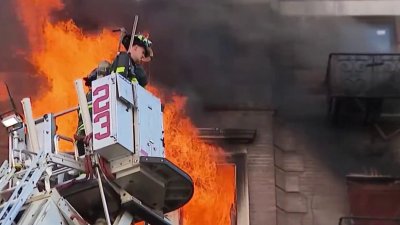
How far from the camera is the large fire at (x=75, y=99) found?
1334 cm

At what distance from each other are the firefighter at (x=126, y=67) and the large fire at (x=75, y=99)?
4.41 metres

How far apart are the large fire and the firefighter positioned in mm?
4413

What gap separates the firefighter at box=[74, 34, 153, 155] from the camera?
25.7 ft

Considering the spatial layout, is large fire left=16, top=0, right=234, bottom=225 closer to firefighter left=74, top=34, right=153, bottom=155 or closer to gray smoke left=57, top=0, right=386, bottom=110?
gray smoke left=57, top=0, right=386, bottom=110

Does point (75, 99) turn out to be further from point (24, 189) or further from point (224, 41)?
point (24, 189)

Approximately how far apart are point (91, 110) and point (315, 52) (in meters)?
7.55

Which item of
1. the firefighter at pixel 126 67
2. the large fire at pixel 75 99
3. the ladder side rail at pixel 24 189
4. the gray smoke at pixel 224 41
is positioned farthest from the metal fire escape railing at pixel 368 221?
the ladder side rail at pixel 24 189

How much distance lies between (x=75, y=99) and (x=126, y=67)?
5936 millimetres

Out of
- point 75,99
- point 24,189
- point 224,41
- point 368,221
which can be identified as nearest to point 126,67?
point 24,189

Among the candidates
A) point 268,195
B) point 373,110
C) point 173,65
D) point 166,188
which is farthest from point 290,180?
point 166,188

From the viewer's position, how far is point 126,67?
26.1ft

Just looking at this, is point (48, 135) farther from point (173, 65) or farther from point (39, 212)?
point (173, 65)

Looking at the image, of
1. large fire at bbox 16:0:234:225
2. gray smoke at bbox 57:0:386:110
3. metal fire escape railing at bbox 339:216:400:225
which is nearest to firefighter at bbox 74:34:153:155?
large fire at bbox 16:0:234:225

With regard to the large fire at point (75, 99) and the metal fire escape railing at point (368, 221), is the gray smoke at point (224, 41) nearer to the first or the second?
the large fire at point (75, 99)
